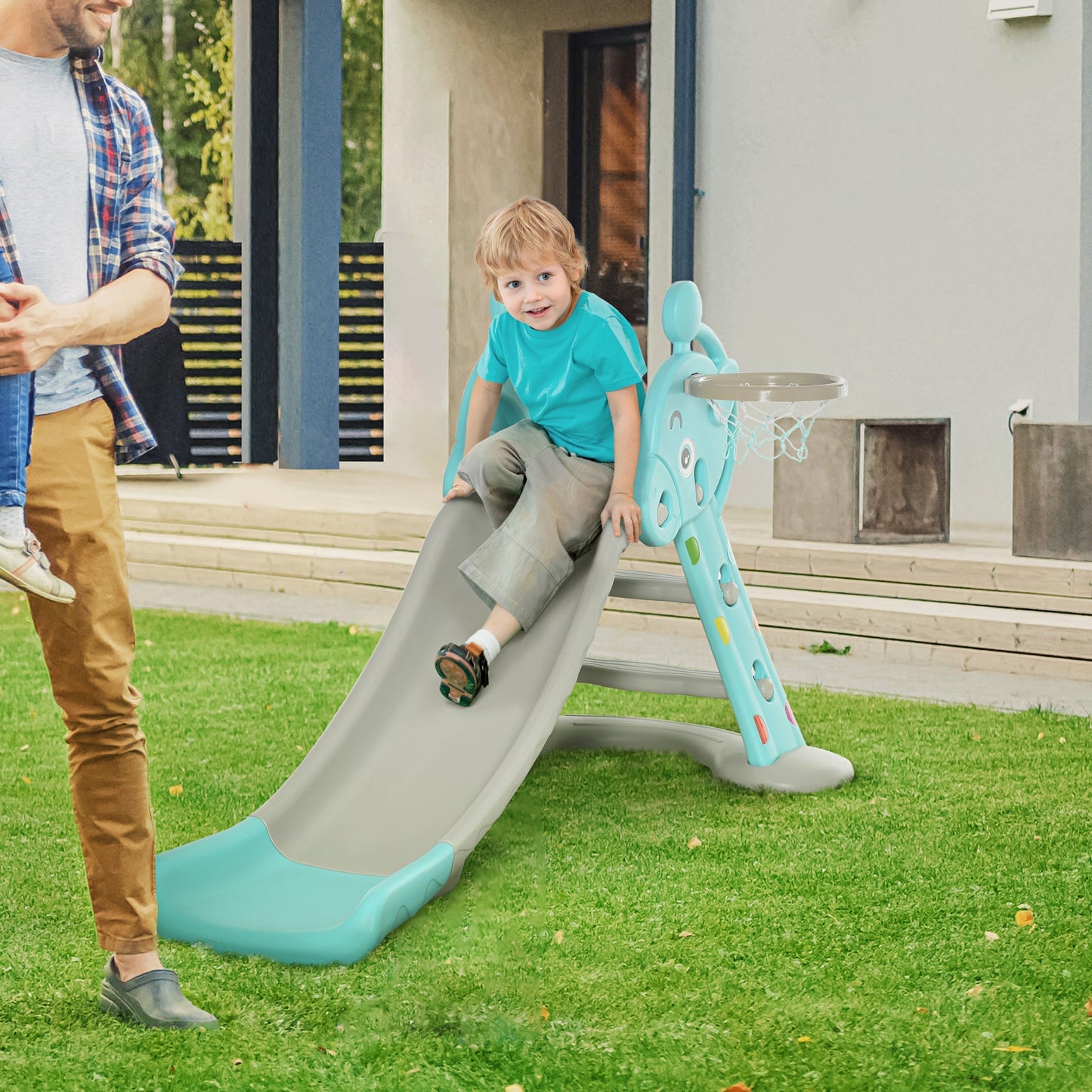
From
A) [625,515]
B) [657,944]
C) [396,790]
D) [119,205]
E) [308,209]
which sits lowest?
[657,944]

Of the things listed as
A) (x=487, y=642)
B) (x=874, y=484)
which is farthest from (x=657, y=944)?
(x=874, y=484)

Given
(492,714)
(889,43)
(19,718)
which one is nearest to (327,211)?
(889,43)

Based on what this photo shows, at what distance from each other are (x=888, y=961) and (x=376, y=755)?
1.44 metres

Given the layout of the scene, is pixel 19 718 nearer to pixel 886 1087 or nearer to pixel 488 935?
pixel 488 935

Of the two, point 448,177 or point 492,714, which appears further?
point 448,177

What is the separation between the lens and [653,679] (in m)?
4.87

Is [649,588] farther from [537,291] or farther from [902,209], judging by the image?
[902,209]

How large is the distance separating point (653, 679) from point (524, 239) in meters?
1.37

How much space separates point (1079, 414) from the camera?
7.89m

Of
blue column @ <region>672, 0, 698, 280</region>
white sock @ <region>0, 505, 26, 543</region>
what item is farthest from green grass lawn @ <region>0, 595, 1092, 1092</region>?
blue column @ <region>672, 0, 698, 280</region>

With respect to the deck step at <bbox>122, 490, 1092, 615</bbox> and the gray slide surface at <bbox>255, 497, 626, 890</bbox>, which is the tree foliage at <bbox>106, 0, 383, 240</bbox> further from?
the gray slide surface at <bbox>255, 497, 626, 890</bbox>

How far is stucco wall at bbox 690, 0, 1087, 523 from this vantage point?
7977 millimetres

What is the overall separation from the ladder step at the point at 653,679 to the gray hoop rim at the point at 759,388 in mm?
813

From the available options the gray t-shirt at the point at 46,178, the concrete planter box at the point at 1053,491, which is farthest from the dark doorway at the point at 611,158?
the gray t-shirt at the point at 46,178
